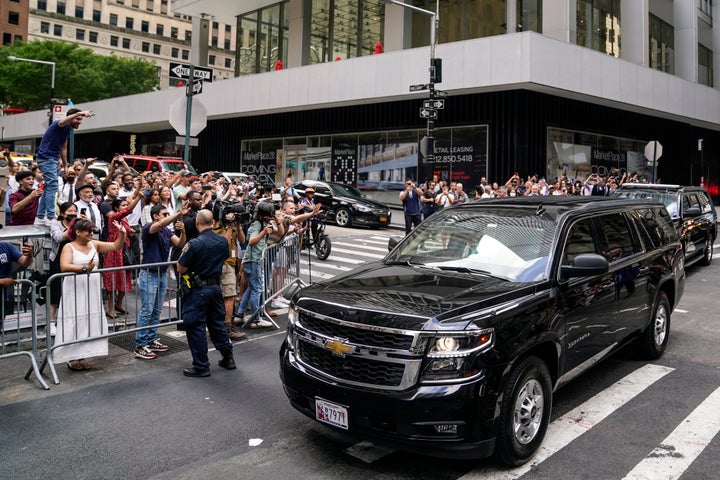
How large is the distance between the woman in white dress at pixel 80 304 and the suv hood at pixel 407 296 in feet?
10.0

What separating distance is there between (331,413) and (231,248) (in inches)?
166

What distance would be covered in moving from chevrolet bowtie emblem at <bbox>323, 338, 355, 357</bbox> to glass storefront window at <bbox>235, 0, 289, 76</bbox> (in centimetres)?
3584

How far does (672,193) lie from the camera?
1335 centimetres

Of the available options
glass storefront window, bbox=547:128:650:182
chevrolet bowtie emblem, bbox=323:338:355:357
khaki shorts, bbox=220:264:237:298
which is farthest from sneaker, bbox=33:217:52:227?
glass storefront window, bbox=547:128:650:182

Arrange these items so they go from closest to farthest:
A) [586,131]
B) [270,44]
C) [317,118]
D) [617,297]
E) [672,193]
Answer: [617,297], [672,193], [586,131], [317,118], [270,44]

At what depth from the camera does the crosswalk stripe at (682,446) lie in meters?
4.19

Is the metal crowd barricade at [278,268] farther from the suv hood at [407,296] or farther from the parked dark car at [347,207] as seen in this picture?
the parked dark car at [347,207]

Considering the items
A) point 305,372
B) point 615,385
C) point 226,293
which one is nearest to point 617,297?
point 615,385

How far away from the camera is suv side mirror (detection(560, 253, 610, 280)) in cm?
475

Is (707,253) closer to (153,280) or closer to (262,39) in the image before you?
(153,280)

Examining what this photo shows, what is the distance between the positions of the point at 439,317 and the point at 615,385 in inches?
117

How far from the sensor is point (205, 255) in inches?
244

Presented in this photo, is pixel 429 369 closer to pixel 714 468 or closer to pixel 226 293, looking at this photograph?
pixel 714 468

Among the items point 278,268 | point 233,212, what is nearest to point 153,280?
point 233,212
